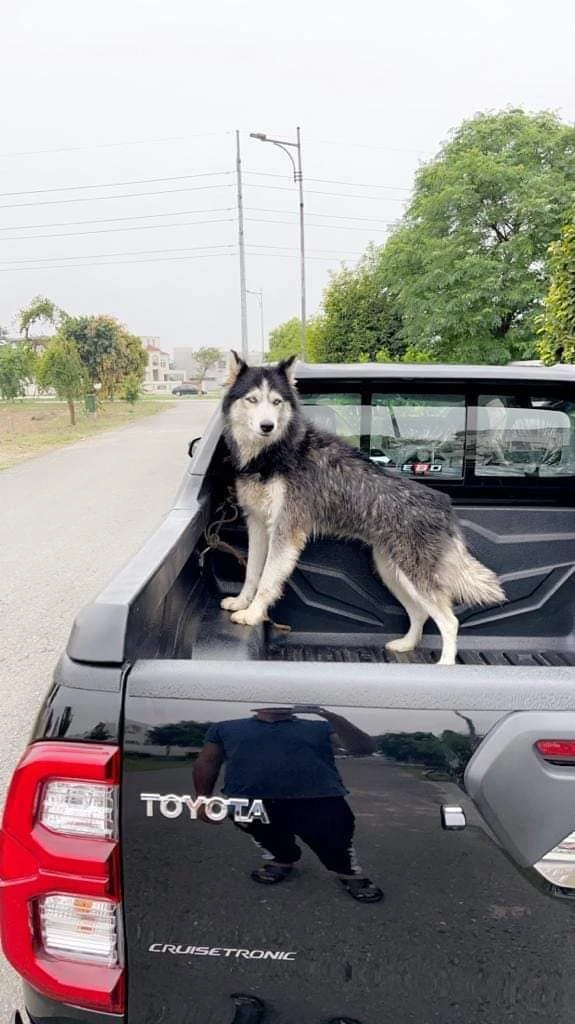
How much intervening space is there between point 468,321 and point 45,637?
13.9 meters

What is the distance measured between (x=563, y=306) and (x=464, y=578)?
19.5 feet

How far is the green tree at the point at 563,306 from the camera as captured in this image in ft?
25.4

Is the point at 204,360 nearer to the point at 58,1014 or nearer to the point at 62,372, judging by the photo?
the point at 62,372

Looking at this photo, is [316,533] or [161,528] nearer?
[161,528]

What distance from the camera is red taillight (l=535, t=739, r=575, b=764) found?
1.20 m

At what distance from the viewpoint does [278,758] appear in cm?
121

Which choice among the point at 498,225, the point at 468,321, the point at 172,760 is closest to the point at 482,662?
the point at 172,760

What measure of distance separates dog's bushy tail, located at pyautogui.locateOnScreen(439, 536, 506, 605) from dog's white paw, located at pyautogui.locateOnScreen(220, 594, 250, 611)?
2.95 feet

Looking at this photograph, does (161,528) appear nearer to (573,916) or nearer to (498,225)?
(573,916)

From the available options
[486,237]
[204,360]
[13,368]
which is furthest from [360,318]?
[204,360]

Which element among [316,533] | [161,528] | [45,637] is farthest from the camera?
[45,637]

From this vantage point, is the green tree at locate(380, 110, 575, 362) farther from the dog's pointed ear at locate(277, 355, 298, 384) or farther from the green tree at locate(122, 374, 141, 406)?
the green tree at locate(122, 374, 141, 406)

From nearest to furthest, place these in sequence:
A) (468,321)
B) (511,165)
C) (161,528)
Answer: (161,528) < (468,321) < (511,165)

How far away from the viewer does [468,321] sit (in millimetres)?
17047
